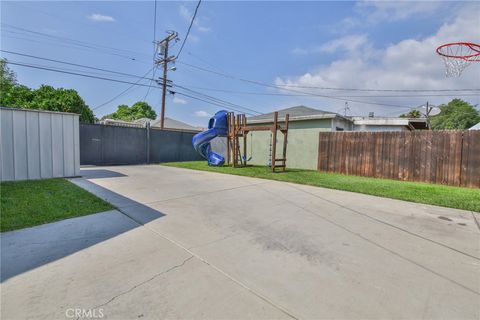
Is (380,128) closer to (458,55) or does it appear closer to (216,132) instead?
(458,55)

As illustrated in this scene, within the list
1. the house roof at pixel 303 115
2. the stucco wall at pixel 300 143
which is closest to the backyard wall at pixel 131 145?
the house roof at pixel 303 115

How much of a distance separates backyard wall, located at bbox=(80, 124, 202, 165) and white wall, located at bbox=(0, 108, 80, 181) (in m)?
4.54

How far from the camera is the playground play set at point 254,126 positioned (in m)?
7.66

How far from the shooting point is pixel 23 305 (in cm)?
162

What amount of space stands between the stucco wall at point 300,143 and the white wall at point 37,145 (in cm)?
862

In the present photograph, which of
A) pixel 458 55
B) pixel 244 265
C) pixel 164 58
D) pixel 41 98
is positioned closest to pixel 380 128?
pixel 458 55

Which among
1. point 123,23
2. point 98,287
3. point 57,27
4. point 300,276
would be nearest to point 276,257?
point 300,276

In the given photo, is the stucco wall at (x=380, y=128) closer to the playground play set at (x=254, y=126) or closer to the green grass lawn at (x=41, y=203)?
the playground play set at (x=254, y=126)

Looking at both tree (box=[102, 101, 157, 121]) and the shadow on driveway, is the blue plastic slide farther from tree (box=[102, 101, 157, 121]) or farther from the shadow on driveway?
tree (box=[102, 101, 157, 121])

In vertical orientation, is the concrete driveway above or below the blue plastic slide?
below

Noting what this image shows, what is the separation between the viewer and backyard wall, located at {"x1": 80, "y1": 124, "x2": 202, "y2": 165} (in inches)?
439

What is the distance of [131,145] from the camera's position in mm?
12805

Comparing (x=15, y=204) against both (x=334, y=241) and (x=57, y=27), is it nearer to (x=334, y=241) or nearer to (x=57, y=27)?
(x=334, y=241)

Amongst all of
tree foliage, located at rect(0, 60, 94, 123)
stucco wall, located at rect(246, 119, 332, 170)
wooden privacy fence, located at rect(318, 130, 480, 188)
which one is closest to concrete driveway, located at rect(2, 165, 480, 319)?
wooden privacy fence, located at rect(318, 130, 480, 188)
